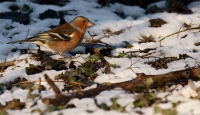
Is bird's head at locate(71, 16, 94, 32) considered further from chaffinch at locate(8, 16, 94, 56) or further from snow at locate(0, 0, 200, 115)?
snow at locate(0, 0, 200, 115)

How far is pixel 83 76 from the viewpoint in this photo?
5.17m

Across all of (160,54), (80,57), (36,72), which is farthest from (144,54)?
(36,72)

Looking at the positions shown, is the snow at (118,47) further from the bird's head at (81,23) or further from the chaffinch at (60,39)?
the bird's head at (81,23)

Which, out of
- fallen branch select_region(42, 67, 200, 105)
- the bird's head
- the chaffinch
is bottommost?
fallen branch select_region(42, 67, 200, 105)

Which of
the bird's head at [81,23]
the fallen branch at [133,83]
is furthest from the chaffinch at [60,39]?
the fallen branch at [133,83]

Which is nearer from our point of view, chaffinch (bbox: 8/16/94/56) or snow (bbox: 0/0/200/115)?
snow (bbox: 0/0/200/115)

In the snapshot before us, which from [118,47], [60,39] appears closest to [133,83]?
[60,39]

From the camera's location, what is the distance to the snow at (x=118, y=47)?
408cm

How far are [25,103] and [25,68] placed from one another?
131cm

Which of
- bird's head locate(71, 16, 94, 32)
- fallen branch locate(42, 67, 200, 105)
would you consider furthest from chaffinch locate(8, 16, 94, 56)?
fallen branch locate(42, 67, 200, 105)

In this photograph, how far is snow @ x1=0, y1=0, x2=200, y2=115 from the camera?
161 inches

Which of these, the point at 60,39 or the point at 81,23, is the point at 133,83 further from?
the point at 81,23

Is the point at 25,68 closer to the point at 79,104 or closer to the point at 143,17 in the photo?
the point at 79,104

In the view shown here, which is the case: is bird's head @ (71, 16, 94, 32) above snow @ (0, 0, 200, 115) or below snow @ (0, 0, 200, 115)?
above
